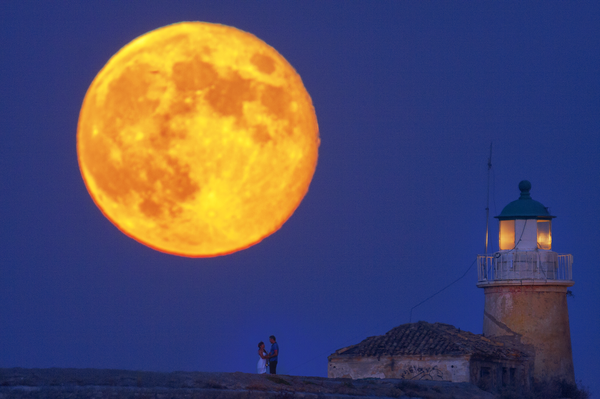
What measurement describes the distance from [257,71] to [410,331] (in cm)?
925

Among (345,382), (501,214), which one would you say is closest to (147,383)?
(345,382)

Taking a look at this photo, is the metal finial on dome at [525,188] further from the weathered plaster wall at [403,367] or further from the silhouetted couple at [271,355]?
the silhouetted couple at [271,355]

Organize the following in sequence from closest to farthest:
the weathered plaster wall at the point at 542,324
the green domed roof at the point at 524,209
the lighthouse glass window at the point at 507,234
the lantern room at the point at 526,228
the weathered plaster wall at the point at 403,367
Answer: the weathered plaster wall at the point at 403,367 < the weathered plaster wall at the point at 542,324 < the lantern room at the point at 526,228 < the green domed roof at the point at 524,209 < the lighthouse glass window at the point at 507,234

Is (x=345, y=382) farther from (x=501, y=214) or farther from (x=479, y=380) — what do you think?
(x=501, y=214)

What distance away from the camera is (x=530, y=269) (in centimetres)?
2991

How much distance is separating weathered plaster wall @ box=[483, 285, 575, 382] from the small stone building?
1469mm

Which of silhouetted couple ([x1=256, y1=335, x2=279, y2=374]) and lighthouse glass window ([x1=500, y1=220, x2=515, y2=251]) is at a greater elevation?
lighthouse glass window ([x1=500, y1=220, x2=515, y2=251])

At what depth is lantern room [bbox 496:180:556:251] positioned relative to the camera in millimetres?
30547

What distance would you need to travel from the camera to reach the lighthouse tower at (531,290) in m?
29.4

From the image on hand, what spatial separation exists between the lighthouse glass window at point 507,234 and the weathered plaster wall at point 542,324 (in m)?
1.61

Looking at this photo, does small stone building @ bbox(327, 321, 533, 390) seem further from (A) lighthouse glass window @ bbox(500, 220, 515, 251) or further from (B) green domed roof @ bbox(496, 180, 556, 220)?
(B) green domed roof @ bbox(496, 180, 556, 220)

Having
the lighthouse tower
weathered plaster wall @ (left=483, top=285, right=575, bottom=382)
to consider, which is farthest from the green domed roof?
weathered plaster wall @ (left=483, top=285, right=575, bottom=382)

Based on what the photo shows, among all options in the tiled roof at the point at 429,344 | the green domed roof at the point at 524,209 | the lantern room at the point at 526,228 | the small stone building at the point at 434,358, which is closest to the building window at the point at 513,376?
the small stone building at the point at 434,358

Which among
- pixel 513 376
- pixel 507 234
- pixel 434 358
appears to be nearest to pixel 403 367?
pixel 434 358
